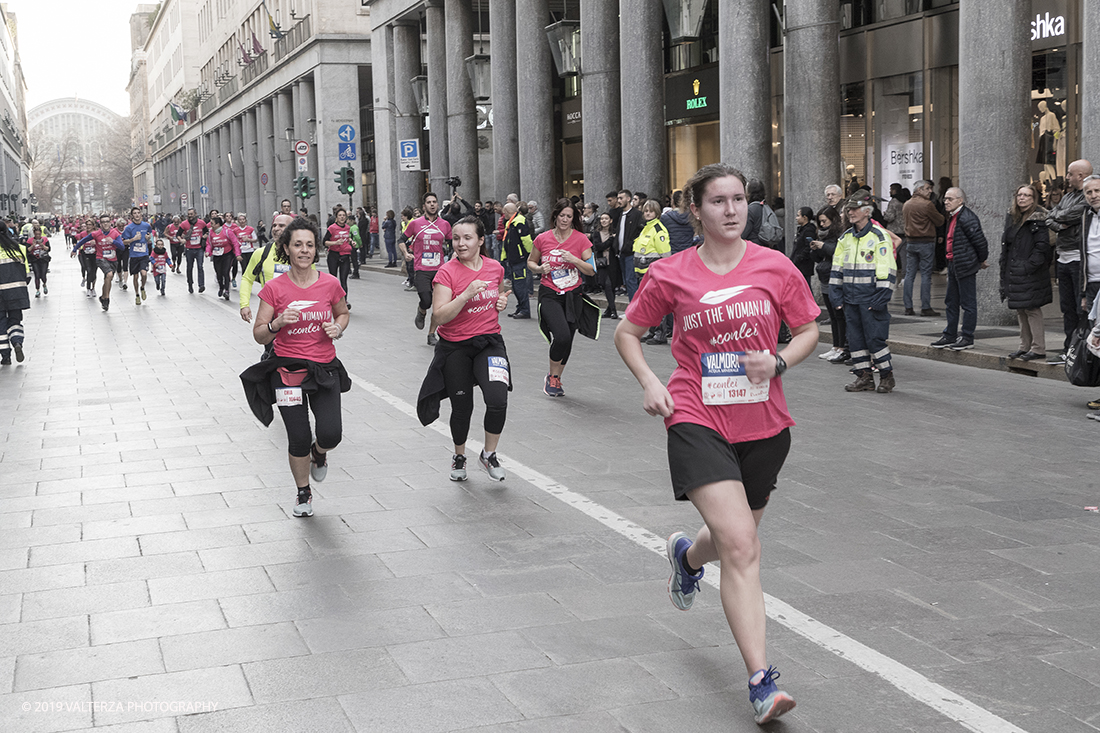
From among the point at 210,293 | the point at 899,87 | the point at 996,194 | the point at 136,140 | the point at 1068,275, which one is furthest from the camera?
the point at 136,140

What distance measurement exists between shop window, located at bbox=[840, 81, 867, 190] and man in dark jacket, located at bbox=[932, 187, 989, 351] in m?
10.3

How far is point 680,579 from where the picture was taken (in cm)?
475

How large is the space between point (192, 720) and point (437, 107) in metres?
35.0

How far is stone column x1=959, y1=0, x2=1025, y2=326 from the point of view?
49.2 ft

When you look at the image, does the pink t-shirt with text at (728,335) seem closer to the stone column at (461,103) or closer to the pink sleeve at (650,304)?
the pink sleeve at (650,304)

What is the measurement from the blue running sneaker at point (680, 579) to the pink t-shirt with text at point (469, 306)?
138 inches

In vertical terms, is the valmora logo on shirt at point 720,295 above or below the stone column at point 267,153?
below

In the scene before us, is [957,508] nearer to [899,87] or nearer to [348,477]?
[348,477]

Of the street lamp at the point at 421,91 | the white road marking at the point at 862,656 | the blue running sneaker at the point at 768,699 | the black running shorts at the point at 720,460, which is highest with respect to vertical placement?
the street lamp at the point at 421,91

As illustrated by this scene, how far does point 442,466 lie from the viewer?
27.7 feet

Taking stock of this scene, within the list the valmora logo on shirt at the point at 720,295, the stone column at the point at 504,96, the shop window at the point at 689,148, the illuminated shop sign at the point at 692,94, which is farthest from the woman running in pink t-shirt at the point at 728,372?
the stone column at the point at 504,96

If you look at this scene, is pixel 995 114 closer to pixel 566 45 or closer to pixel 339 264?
pixel 339 264

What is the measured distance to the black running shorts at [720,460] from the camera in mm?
4137

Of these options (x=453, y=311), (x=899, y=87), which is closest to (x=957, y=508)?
(x=453, y=311)
